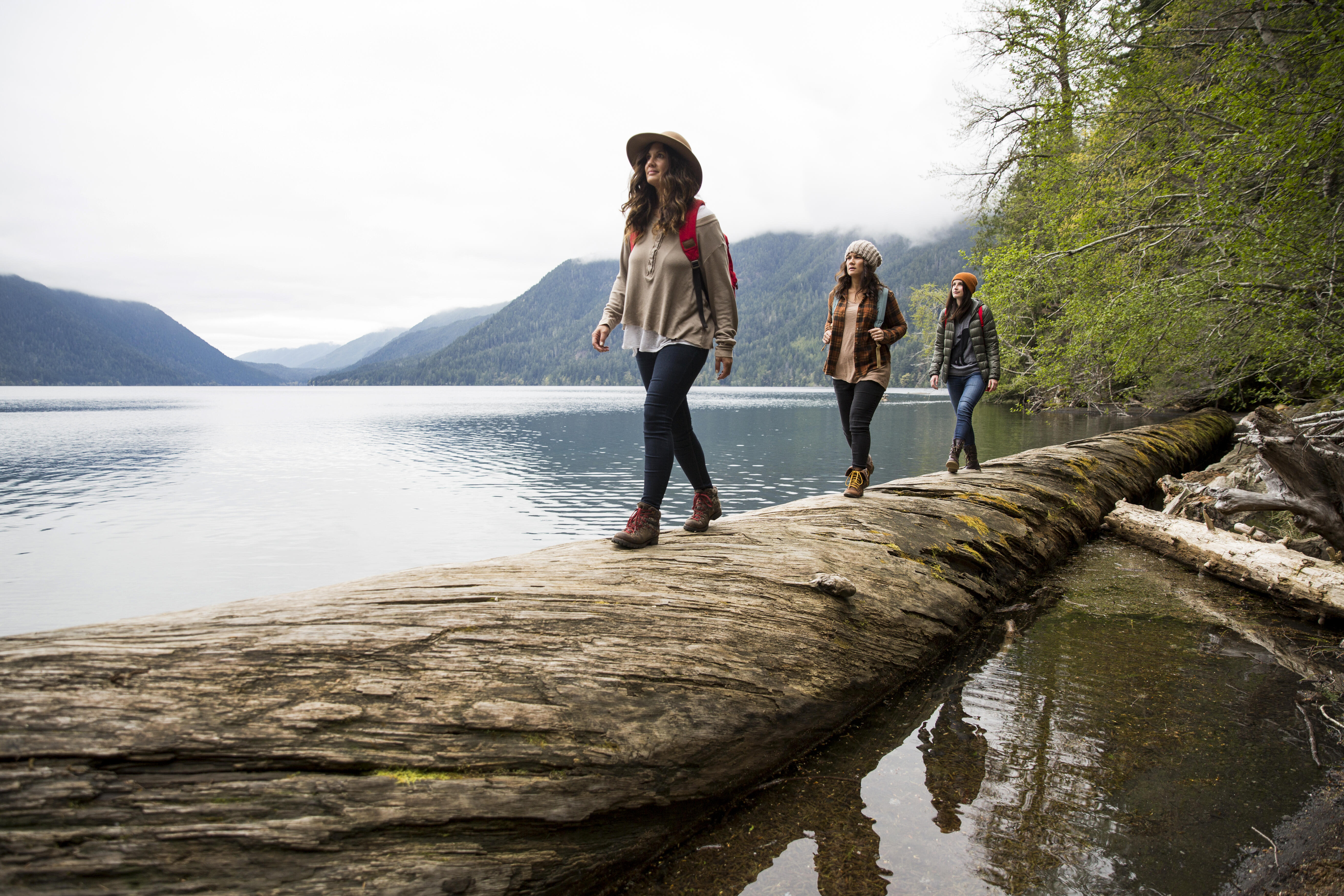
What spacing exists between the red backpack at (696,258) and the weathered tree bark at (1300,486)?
410 centimetres

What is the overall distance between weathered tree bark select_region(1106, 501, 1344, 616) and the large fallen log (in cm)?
348

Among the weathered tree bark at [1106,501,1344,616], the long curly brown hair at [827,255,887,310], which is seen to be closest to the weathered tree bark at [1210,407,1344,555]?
the weathered tree bark at [1106,501,1344,616]

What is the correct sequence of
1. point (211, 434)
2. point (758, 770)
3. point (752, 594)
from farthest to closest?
point (211, 434) → point (752, 594) → point (758, 770)

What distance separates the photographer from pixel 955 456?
7590mm

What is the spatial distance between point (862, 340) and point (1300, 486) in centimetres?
Answer: 330

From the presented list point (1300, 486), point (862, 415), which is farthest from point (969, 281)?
point (1300, 486)

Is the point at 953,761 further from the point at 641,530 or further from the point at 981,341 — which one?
the point at 981,341

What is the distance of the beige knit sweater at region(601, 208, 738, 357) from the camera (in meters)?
3.91

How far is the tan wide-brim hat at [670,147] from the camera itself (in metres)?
3.84

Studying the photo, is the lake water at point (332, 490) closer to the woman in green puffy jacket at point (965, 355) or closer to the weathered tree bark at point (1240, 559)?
the woman in green puffy jacket at point (965, 355)

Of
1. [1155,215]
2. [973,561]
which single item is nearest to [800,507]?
[973,561]

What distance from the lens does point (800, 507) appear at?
212 inches

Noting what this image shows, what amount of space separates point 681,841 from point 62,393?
193946mm

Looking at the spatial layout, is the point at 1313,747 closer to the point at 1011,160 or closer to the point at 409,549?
the point at 409,549
